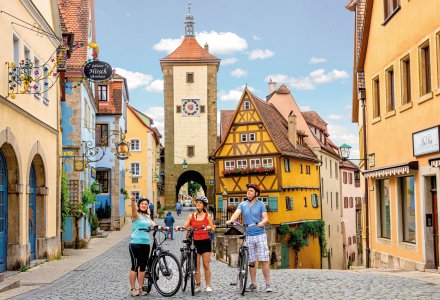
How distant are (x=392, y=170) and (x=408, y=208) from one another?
107cm

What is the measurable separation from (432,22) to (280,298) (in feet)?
27.1

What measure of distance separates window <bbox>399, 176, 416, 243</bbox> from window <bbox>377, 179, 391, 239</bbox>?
1.32 metres

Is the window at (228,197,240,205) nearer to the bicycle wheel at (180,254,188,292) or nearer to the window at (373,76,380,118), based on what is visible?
the window at (373,76,380,118)

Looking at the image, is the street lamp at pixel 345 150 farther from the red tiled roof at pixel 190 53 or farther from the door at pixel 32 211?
the red tiled roof at pixel 190 53

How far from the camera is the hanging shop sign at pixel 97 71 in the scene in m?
20.2

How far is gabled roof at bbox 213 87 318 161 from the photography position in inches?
1623

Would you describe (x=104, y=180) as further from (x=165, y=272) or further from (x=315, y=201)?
(x=165, y=272)

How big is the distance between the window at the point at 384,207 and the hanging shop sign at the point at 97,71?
877 centimetres

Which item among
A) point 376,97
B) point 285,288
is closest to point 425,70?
point 376,97

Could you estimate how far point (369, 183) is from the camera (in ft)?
71.6

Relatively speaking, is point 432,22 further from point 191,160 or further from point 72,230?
point 191,160

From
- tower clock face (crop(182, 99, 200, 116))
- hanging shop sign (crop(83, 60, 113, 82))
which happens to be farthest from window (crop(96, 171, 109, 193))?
tower clock face (crop(182, 99, 200, 116))

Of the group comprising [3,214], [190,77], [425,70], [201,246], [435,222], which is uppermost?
[190,77]

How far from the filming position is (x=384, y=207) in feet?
66.4
